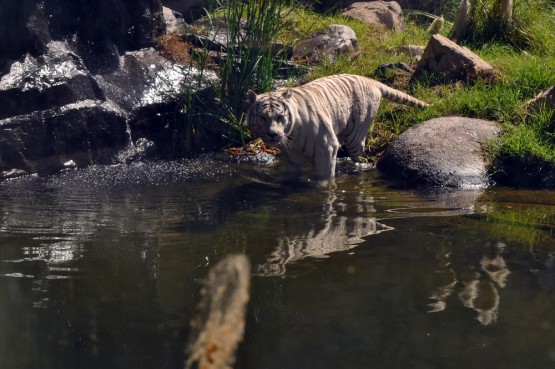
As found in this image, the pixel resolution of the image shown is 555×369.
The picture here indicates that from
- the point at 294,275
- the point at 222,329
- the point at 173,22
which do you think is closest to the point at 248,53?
the point at 173,22

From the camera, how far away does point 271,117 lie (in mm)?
6770

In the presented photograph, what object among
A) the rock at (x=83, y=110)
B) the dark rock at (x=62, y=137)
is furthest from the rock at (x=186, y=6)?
the dark rock at (x=62, y=137)

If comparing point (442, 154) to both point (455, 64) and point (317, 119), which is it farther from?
point (455, 64)

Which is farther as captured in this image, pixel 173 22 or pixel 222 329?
pixel 173 22

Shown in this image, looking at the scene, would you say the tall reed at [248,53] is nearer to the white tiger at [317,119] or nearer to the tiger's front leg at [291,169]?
the white tiger at [317,119]

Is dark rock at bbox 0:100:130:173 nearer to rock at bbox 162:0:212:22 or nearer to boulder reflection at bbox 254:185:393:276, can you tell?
boulder reflection at bbox 254:185:393:276

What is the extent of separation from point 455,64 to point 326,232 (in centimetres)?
457

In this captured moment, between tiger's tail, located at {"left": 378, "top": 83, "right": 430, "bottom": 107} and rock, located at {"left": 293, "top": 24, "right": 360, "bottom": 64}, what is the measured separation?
6.07 feet

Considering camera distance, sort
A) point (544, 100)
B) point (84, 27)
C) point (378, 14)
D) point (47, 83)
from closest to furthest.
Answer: point (544, 100)
point (47, 83)
point (84, 27)
point (378, 14)

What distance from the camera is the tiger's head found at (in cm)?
673

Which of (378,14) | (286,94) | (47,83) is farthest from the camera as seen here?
(378,14)

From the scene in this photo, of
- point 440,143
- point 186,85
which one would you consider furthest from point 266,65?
point 440,143

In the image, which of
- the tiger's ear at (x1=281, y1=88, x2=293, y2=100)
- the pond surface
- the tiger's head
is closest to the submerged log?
the pond surface

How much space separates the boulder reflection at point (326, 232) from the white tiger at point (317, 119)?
0.79 meters
